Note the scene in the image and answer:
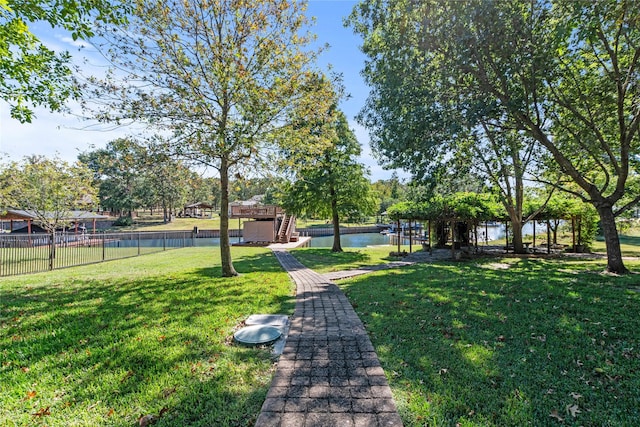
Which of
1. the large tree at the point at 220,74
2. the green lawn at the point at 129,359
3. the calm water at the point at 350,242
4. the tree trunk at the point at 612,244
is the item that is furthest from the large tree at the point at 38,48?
the calm water at the point at 350,242

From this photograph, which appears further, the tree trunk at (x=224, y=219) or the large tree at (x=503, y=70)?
the tree trunk at (x=224, y=219)

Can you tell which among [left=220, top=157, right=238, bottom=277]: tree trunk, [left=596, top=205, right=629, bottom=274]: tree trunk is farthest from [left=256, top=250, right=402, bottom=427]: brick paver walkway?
[left=596, top=205, right=629, bottom=274]: tree trunk

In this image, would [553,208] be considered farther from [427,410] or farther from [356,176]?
[427,410]

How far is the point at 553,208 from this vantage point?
13.6m

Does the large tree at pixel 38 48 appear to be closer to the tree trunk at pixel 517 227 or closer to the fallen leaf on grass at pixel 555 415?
the fallen leaf on grass at pixel 555 415

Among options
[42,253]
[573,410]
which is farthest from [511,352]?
[42,253]

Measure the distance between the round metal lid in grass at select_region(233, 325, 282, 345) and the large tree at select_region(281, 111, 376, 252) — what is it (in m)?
11.4

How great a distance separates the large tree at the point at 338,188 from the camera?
51.3ft

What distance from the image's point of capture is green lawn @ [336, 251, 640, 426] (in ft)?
7.87

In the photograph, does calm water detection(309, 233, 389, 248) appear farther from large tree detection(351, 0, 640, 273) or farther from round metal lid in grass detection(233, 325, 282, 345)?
round metal lid in grass detection(233, 325, 282, 345)

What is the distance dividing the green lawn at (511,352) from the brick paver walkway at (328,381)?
0.18m

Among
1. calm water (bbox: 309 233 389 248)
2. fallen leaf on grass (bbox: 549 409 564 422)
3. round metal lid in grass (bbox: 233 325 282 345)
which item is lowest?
calm water (bbox: 309 233 389 248)

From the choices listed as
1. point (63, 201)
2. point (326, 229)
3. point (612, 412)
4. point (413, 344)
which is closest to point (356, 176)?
point (413, 344)

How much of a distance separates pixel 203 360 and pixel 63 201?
18687 mm
